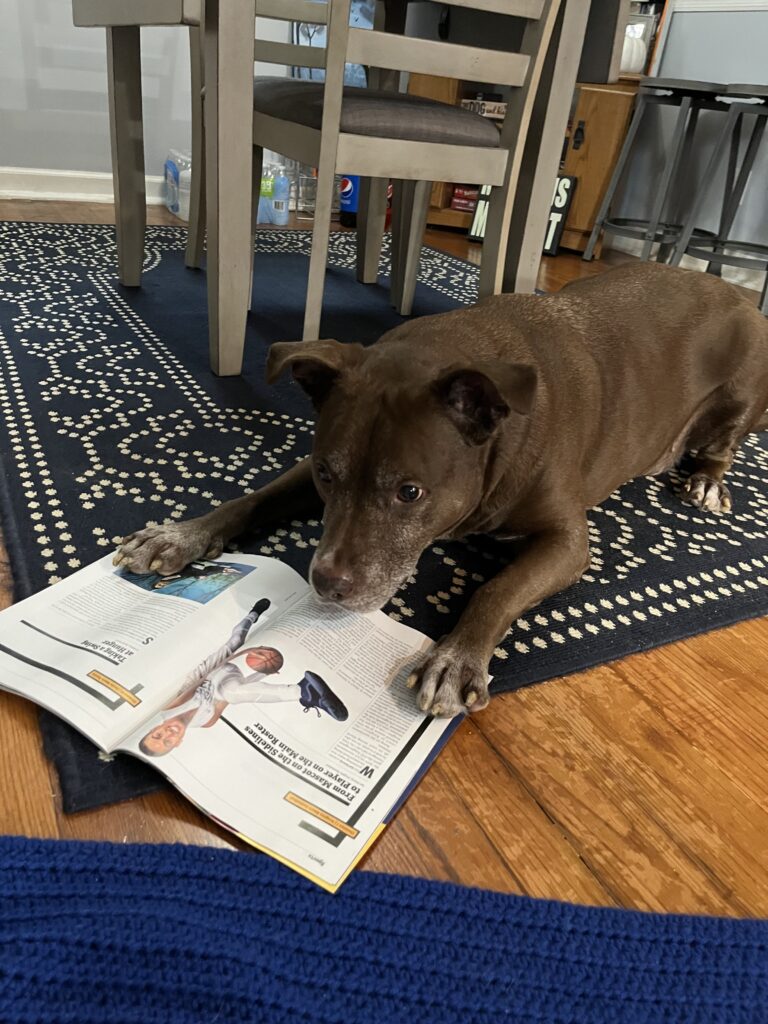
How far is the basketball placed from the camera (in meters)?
1.22

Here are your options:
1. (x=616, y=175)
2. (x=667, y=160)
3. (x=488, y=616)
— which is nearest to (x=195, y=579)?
(x=488, y=616)

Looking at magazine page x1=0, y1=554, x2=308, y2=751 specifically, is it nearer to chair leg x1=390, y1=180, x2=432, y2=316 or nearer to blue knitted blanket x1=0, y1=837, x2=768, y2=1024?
blue knitted blanket x1=0, y1=837, x2=768, y2=1024

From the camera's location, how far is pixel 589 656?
141 cm

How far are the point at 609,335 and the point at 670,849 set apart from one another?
1.12 metres

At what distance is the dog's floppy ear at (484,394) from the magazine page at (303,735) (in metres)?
0.40

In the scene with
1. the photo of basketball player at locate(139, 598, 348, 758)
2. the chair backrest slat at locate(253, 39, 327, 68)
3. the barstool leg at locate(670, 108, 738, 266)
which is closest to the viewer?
the photo of basketball player at locate(139, 598, 348, 758)

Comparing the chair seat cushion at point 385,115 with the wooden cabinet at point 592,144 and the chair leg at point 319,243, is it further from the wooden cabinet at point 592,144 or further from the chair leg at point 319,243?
the wooden cabinet at point 592,144

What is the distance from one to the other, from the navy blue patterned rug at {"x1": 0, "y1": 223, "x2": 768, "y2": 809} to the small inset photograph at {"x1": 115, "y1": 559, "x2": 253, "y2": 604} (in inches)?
4.8

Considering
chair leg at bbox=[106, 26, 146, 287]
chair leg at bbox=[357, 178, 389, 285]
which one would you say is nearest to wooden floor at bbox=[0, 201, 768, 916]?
chair leg at bbox=[106, 26, 146, 287]

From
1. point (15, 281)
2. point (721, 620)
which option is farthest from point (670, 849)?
point (15, 281)

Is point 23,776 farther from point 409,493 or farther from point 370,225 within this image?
point 370,225

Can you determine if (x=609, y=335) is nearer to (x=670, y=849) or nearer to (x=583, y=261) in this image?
(x=670, y=849)

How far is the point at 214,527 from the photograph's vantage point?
59.9 inches

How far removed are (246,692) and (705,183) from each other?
4467 mm
